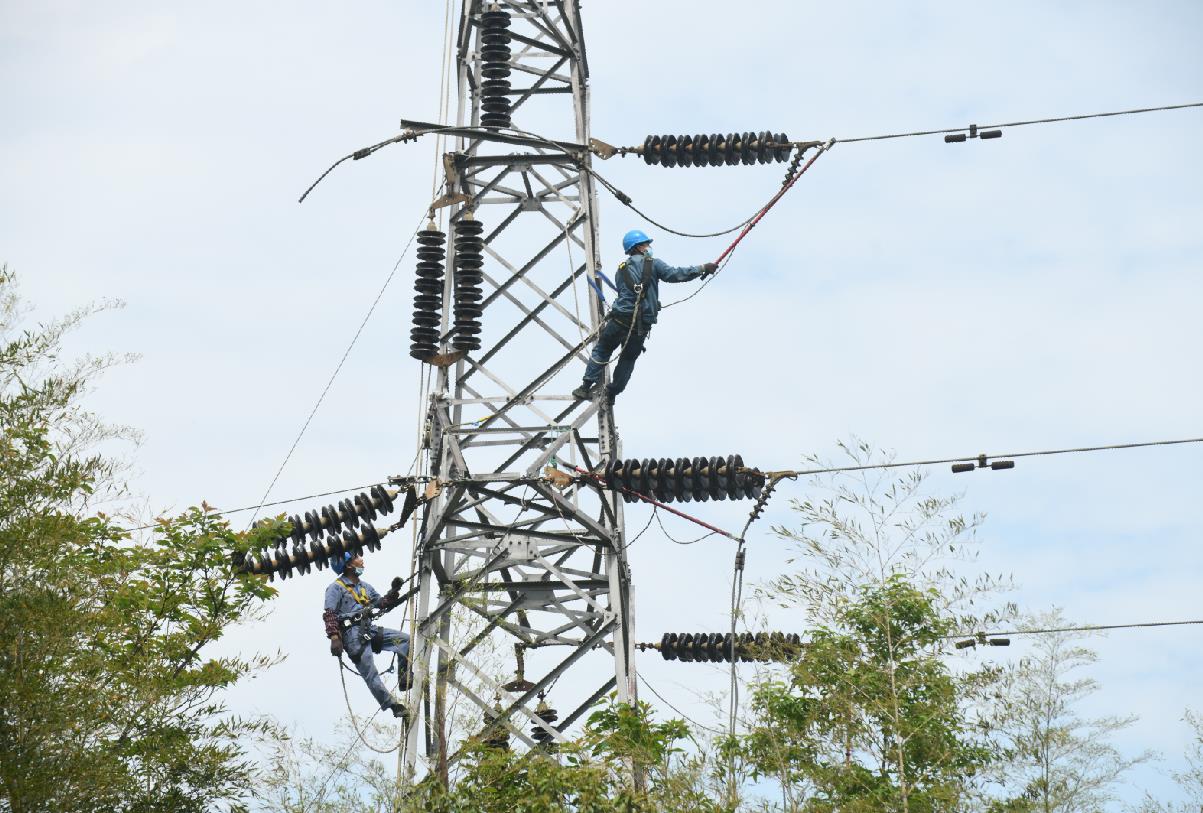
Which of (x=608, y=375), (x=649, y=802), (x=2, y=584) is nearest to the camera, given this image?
(x=649, y=802)

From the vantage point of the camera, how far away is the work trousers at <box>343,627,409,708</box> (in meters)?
15.2

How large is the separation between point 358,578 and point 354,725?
1.42m

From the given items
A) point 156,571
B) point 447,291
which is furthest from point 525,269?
point 156,571

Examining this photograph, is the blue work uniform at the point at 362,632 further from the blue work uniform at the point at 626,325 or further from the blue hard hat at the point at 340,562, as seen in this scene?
the blue work uniform at the point at 626,325

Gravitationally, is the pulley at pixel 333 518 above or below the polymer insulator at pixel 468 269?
below

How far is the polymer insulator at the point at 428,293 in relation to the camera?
49.5 ft

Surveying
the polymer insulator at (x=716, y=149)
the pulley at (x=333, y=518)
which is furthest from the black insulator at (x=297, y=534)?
the polymer insulator at (x=716, y=149)

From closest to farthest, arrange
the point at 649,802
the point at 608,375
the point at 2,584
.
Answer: the point at 649,802 < the point at 2,584 < the point at 608,375

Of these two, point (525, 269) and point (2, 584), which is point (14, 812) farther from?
point (525, 269)

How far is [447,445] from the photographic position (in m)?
14.7

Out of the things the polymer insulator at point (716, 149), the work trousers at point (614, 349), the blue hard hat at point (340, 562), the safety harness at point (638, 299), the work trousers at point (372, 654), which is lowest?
the work trousers at point (372, 654)

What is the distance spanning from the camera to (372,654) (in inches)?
607

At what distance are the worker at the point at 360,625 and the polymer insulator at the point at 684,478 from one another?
2225 millimetres

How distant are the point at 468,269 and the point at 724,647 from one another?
4106 mm
